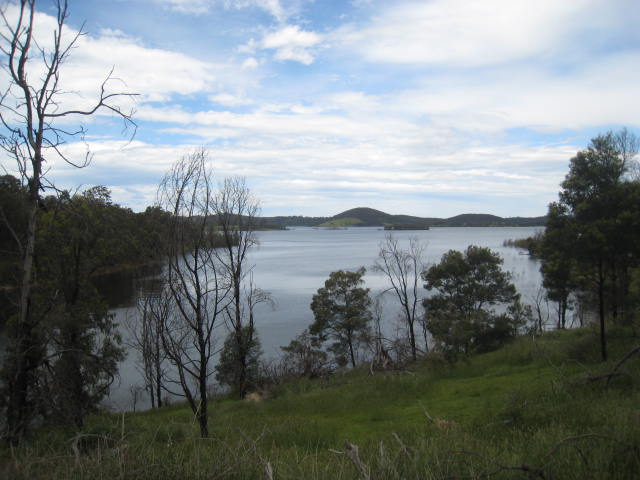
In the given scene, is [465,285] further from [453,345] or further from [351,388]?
[351,388]

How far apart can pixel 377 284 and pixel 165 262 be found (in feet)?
126

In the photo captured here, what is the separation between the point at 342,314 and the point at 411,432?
20776 millimetres

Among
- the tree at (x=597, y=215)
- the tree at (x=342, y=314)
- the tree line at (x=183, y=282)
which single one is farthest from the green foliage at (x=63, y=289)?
the tree at (x=342, y=314)

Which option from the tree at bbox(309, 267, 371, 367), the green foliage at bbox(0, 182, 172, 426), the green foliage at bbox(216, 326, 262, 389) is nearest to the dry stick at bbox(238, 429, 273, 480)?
the green foliage at bbox(0, 182, 172, 426)

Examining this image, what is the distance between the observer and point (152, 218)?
10.4 m

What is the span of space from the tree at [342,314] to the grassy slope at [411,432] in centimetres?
805

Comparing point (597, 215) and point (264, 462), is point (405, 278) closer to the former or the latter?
point (597, 215)

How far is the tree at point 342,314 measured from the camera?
2636 cm

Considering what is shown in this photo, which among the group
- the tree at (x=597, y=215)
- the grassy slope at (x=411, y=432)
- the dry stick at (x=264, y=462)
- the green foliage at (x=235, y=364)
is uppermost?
the tree at (x=597, y=215)

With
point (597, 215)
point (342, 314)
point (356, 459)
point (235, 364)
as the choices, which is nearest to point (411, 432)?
point (356, 459)

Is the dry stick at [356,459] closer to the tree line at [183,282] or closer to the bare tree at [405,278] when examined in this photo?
the tree line at [183,282]

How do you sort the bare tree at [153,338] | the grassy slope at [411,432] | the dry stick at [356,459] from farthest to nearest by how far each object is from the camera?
Answer: the bare tree at [153,338], the grassy slope at [411,432], the dry stick at [356,459]

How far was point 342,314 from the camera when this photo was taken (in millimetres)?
26812

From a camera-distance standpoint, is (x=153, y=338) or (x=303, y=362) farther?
(x=303, y=362)
